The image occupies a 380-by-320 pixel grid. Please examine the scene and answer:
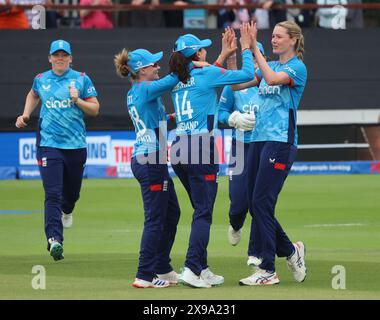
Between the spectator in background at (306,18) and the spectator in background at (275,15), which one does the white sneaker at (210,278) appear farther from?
the spectator in background at (306,18)

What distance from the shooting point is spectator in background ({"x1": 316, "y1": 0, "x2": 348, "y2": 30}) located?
25.0 m

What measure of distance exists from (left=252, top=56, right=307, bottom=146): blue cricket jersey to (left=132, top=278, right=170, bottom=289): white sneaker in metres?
1.57

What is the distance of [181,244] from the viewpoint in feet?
44.7

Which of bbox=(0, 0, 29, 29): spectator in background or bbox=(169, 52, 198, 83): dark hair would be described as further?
bbox=(0, 0, 29, 29): spectator in background

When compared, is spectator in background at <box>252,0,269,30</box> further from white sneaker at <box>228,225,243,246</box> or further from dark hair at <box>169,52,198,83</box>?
dark hair at <box>169,52,198,83</box>

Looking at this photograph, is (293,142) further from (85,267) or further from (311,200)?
(311,200)

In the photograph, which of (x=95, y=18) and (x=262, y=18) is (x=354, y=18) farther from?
(x=95, y=18)

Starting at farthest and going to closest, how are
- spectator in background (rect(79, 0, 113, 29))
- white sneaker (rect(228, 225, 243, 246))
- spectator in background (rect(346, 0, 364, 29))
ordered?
spectator in background (rect(346, 0, 364, 29)), spectator in background (rect(79, 0, 113, 29)), white sneaker (rect(228, 225, 243, 246))

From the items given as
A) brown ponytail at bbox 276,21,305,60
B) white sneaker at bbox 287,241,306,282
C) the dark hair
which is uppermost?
brown ponytail at bbox 276,21,305,60

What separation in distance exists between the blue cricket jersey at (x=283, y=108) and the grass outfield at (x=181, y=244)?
136 centimetres

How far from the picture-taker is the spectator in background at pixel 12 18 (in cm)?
2412

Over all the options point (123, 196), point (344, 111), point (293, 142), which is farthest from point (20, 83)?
point (293, 142)

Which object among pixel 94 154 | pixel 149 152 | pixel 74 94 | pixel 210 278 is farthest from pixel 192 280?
pixel 94 154

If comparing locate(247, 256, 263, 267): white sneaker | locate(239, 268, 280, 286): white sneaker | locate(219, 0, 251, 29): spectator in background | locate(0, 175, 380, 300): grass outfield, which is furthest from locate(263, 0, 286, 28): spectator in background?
locate(239, 268, 280, 286): white sneaker
